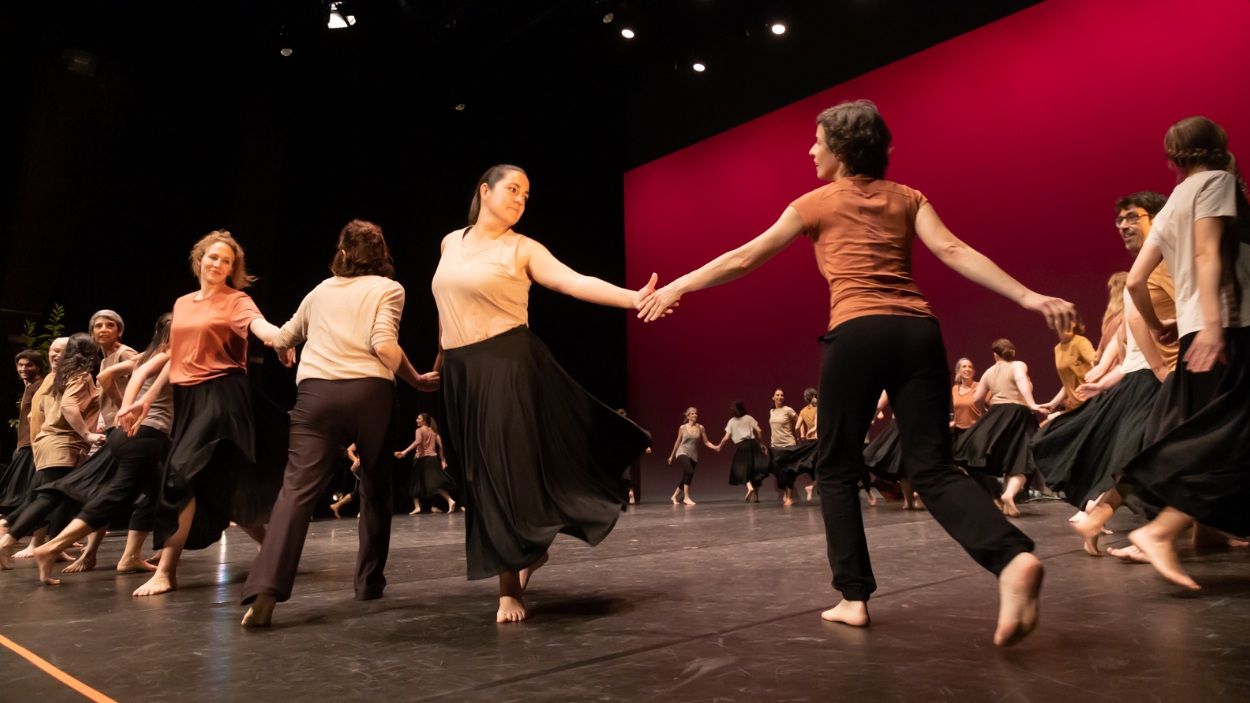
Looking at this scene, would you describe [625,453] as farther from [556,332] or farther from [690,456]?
[556,332]

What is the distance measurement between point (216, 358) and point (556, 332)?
446 inches

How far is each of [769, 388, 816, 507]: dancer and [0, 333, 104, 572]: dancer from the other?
6.74m

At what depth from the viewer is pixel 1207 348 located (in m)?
2.34

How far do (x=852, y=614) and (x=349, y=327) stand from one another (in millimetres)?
1929

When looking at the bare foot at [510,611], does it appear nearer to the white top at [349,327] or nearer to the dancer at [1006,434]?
the white top at [349,327]

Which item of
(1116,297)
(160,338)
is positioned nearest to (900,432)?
(1116,297)

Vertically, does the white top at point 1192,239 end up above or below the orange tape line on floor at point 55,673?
above

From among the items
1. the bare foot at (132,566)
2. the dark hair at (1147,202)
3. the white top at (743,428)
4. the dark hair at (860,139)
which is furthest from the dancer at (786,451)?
the dark hair at (860,139)

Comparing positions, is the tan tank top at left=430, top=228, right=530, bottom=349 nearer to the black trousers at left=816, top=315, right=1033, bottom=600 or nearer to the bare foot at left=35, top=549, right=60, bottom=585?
the black trousers at left=816, top=315, right=1033, bottom=600

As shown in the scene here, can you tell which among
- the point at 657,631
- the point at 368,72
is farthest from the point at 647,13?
the point at 657,631

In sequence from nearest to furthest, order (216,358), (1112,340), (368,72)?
1. (216,358)
2. (1112,340)
3. (368,72)

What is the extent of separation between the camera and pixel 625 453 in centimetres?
307

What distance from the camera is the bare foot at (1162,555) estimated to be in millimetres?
2592

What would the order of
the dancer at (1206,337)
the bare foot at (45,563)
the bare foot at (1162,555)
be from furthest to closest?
the bare foot at (45,563)
the bare foot at (1162,555)
the dancer at (1206,337)
